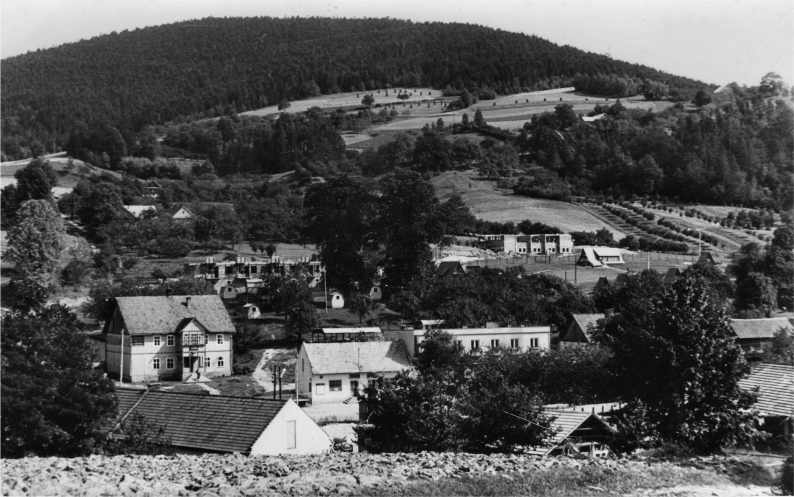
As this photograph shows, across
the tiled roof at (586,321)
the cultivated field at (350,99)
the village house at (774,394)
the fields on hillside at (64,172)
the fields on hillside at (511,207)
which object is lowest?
the tiled roof at (586,321)

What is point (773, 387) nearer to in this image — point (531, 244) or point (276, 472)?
point (276, 472)

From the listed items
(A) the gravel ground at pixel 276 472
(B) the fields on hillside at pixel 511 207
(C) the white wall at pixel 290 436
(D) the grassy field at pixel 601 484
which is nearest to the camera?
(A) the gravel ground at pixel 276 472

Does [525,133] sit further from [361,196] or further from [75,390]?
[75,390]

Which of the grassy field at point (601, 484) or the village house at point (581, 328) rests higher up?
the grassy field at point (601, 484)

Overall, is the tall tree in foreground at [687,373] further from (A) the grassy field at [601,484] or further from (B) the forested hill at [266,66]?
(B) the forested hill at [266,66]

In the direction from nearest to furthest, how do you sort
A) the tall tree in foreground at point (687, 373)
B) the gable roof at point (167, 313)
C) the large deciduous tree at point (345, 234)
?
the tall tree in foreground at point (687, 373) < the gable roof at point (167, 313) < the large deciduous tree at point (345, 234)

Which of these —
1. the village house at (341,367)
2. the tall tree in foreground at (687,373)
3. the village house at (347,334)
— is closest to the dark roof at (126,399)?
the tall tree in foreground at (687,373)
